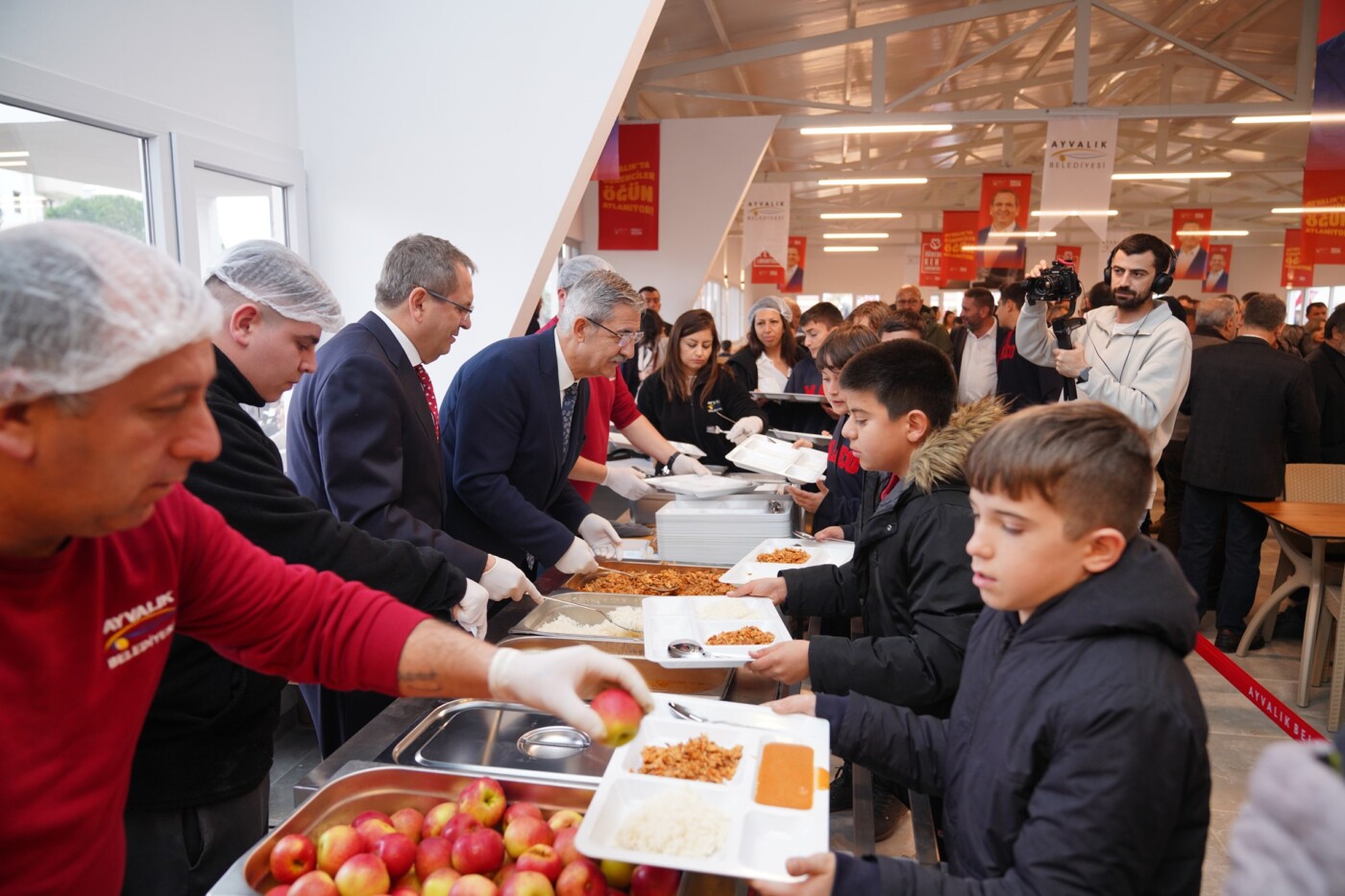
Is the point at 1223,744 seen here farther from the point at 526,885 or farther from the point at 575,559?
the point at 526,885

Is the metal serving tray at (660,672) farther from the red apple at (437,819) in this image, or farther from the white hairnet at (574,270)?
the white hairnet at (574,270)

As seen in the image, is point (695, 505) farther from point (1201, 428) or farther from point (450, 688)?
point (1201, 428)

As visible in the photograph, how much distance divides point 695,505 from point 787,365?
3337 millimetres

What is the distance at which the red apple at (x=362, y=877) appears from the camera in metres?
1.13

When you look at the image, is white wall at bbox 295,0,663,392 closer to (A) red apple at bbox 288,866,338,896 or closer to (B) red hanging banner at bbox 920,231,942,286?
(A) red apple at bbox 288,866,338,896

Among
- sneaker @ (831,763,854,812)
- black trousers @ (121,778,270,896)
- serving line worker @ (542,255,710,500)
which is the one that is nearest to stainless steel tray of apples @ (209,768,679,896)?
black trousers @ (121,778,270,896)

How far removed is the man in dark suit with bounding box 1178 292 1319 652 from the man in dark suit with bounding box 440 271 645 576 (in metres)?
3.83

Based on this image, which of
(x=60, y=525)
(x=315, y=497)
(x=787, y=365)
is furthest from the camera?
(x=787, y=365)

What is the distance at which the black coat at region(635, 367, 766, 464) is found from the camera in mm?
4801

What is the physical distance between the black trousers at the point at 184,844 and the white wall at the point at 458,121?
2539 millimetres

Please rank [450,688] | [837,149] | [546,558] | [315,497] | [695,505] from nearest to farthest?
1. [450,688]
2. [315,497]
3. [546,558]
4. [695,505]
5. [837,149]

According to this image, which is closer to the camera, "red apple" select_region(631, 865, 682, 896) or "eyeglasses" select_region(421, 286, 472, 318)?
"red apple" select_region(631, 865, 682, 896)

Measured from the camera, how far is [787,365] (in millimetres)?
6168

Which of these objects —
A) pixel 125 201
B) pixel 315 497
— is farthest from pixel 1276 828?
pixel 125 201
